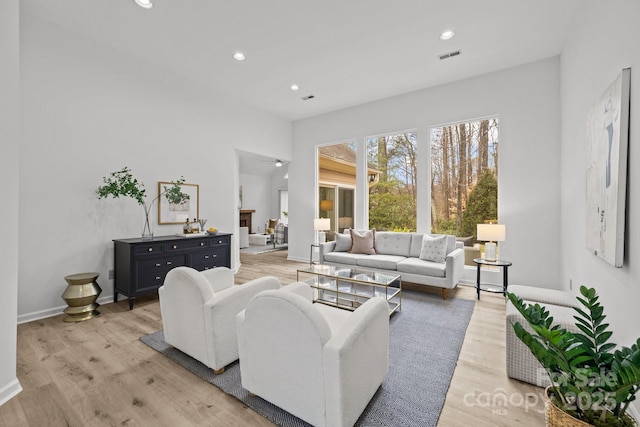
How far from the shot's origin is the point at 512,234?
4.23 meters

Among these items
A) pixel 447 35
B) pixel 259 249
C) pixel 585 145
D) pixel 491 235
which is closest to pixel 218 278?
pixel 491 235

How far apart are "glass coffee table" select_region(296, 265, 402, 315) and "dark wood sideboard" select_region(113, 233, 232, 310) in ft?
5.97

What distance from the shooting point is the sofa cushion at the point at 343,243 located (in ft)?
17.1

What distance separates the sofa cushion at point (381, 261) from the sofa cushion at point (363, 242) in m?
0.26

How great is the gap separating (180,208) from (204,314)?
3.02 meters

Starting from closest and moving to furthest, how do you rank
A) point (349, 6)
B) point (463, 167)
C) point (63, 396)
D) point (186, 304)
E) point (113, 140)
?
1. point (63, 396)
2. point (186, 304)
3. point (349, 6)
4. point (113, 140)
5. point (463, 167)

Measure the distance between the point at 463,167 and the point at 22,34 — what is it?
238 inches

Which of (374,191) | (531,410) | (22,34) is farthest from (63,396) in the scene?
(374,191)

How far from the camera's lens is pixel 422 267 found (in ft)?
13.0

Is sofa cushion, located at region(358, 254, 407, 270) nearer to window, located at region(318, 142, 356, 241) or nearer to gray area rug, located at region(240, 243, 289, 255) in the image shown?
window, located at region(318, 142, 356, 241)

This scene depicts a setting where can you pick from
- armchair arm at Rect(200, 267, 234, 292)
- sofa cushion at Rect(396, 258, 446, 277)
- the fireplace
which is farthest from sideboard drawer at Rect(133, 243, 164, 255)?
the fireplace

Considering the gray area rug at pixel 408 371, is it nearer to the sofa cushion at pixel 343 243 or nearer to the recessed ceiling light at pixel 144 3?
the sofa cushion at pixel 343 243

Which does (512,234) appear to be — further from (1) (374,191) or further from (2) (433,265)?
(1) (374,191)

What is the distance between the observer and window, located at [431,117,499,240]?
4500mm
